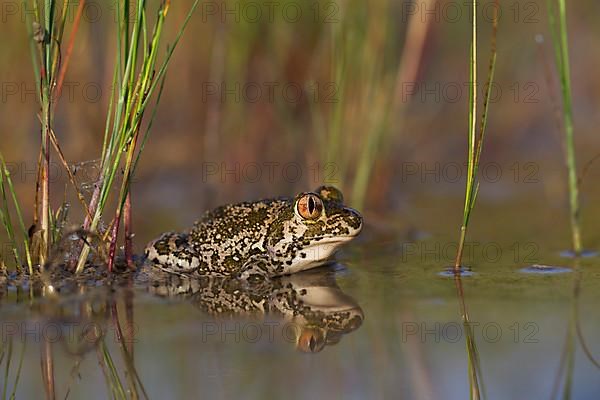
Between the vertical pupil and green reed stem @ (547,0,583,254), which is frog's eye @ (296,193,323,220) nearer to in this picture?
the vertical pupil

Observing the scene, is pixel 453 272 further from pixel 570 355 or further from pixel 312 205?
pixel 570 355

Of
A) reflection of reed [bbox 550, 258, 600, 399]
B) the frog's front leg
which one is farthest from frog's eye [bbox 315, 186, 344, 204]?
reflection of reed [bbox 550, 258, 600, 399]

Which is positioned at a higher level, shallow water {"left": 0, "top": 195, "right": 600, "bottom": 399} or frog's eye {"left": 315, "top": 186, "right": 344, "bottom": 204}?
frog's eye {"left": 315, "top": 186, "right": 344, "bottom": 204}

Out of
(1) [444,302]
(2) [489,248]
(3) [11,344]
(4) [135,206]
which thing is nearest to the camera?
(3) [11,344]

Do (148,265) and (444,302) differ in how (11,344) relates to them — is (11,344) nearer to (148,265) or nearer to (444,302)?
(148,265)

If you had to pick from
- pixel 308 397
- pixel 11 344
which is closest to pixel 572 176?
pixel 308 397
